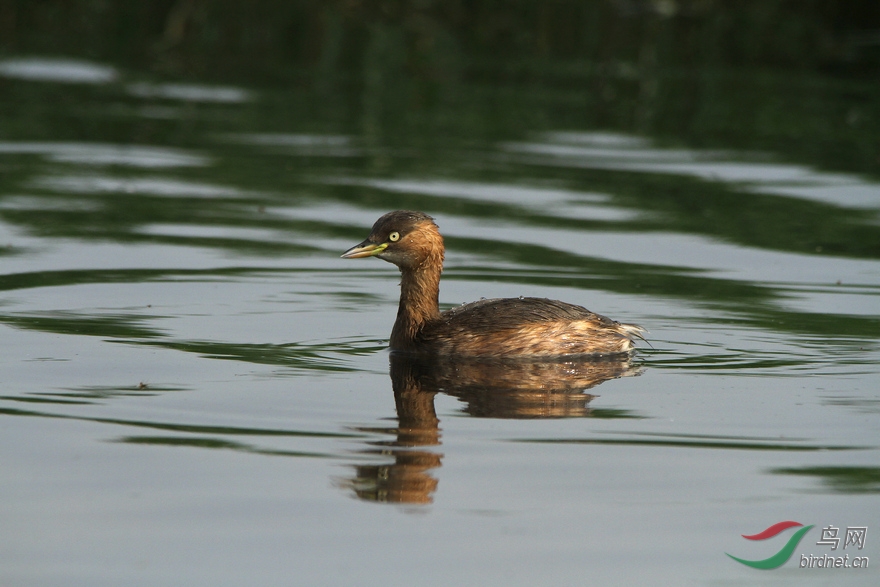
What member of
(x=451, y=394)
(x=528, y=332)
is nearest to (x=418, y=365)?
(x=528, y=332)

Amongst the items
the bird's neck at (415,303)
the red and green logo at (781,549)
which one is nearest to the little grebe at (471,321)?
the bird's neck at (415,303)

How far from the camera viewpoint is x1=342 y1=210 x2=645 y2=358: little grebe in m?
8.34

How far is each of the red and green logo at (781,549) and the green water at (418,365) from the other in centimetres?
4

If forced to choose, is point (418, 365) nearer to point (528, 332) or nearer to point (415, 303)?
point (415, 303)

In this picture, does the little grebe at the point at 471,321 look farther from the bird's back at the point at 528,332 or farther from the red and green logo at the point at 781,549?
the red and green logo at the point at 781,549

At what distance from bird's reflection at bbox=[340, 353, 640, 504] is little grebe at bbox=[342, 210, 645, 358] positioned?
9 centimetres

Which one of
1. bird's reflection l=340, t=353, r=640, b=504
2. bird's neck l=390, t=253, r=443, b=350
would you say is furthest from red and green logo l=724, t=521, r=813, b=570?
bird's neck l=390, t=253, r=443, b=350

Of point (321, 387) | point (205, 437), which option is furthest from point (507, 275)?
point (205, 437)

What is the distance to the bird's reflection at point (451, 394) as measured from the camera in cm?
587

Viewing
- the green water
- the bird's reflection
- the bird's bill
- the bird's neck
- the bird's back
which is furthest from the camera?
the bird's bill

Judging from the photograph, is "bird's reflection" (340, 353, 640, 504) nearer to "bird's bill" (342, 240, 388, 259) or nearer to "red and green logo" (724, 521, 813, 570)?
"bird's bill" (342, 240, 388, 259)

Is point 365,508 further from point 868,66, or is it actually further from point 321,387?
point 868,66

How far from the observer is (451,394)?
294 inches

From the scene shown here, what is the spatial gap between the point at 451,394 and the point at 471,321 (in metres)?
1.04
